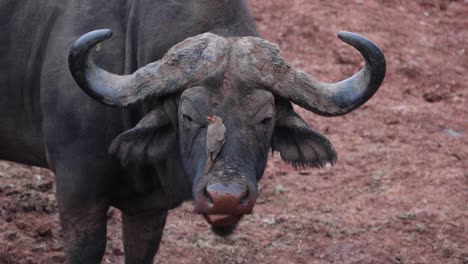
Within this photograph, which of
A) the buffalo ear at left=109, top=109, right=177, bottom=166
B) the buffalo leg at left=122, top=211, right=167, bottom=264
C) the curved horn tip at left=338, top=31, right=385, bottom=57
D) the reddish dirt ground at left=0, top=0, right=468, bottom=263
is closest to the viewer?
the curved horn tip at left=338, top=31, right=385, bottom=57

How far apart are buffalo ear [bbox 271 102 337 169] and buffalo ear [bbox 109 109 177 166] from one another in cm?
63

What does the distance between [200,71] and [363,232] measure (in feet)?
11.0

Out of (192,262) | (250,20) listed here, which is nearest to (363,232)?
(192,262)

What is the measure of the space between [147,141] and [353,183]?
146 inches

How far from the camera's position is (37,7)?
20.9 feet

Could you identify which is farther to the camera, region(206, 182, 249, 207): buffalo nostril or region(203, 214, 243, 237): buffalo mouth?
region(203, 214, 243, 237): buffalo mouth

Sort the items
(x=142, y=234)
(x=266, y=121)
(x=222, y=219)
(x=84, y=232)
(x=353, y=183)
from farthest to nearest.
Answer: (x=353, y=183)
(x=142, y=234)
(x=84, y=232)
(x=266, y=121)
(x=222, y=219)

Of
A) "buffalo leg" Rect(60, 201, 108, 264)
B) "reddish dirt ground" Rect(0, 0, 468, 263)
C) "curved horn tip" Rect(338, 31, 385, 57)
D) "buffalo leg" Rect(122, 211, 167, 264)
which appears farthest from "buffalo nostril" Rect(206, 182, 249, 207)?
"reddish dirt ground" Rect(0, 0, 468, 263)

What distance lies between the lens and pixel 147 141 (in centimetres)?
567

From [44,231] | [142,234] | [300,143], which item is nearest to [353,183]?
[142,234]

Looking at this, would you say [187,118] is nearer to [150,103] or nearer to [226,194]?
[150,103]

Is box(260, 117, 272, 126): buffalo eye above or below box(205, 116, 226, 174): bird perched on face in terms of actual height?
below

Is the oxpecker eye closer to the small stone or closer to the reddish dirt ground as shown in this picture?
the reddish dirt ground

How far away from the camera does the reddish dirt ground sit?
786 centimetres
